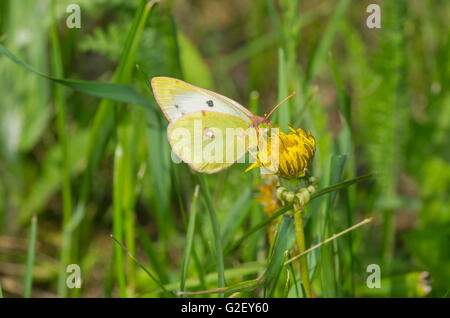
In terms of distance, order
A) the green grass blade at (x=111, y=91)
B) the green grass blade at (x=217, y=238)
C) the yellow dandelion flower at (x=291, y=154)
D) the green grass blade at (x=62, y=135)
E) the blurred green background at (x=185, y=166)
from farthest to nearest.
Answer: the green grass blade at (x=62, y=135) < the blurred green background at (x=185, y=166) < the green grass blade at (x=111, y=91) < the green grass blade at (x=217, y=238) < the yellow dandelion flower at (x=291, y=154)

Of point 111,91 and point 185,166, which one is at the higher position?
point 111,91

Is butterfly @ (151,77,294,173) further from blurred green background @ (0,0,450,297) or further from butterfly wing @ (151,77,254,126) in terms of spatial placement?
blurred green background @ (0,0,450,297)

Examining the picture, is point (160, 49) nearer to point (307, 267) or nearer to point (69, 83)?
point (69, 83)

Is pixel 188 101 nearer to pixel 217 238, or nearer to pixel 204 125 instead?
pixel 204 125

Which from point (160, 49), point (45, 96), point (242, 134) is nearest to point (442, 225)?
point (242, 134)

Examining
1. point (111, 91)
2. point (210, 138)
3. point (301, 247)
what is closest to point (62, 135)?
point (111, 91)

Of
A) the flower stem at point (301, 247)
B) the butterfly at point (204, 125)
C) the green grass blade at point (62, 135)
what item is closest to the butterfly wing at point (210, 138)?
the butterfly at point (204, 125)

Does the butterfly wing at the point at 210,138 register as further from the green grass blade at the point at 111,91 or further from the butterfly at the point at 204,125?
the green grass blade at the point at 111,91
